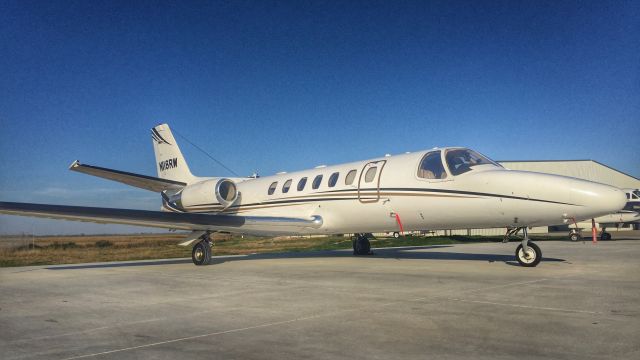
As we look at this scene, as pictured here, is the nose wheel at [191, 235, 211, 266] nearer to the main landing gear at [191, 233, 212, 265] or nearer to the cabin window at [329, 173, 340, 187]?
the main landing gear at [191, 233, 212, 265]

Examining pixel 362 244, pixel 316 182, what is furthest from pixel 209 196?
pixel 362 244

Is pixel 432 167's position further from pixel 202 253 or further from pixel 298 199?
pixel 202 253

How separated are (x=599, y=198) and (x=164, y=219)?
34.5ft

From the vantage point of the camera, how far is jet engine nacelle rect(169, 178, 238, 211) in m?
16.8

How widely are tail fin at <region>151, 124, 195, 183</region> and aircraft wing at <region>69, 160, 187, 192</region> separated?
52.5 inches

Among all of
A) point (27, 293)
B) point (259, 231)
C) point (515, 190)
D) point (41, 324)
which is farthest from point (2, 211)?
point (515, 190)

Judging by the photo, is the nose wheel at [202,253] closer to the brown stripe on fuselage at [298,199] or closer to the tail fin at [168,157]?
the brown stripe on fuselage at [298,199]

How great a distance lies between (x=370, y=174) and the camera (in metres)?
13.3

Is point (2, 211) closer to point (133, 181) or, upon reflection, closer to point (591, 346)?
point (133, 181)

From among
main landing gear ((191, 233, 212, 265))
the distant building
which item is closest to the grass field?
main landing gear ((191, 233, 212, 265))

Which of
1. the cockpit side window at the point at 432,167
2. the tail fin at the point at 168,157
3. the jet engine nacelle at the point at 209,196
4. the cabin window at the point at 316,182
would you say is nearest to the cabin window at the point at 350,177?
the cabin window at the point at 316,182

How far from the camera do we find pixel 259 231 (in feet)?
46.9

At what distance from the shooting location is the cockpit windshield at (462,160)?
11.3 m

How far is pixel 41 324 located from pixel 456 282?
631 cm
